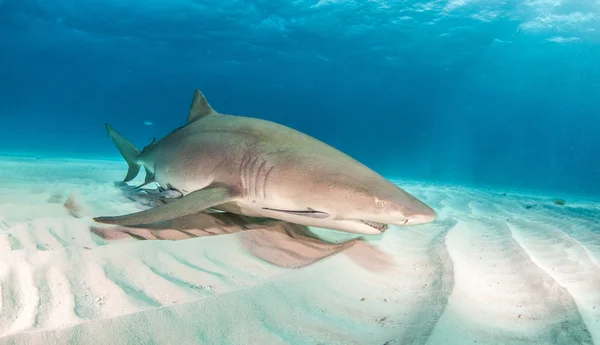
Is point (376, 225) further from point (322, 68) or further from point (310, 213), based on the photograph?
point (322, 68)

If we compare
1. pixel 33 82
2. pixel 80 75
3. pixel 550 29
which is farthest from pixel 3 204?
pixel 33 82

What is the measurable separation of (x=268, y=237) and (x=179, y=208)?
2.82 feet

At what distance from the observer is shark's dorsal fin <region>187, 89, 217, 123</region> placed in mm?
4836

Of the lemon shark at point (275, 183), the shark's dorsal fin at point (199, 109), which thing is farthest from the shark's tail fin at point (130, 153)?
the lemon shark at point (275, 183)

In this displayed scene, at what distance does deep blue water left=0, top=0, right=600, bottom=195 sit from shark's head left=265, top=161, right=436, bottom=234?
26849mm

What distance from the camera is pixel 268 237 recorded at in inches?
125

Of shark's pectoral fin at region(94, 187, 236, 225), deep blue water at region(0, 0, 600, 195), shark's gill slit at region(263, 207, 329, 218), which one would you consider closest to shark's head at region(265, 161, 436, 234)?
shark's gill slit at region(263, 207, 329, 218)

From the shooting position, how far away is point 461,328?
1.79 m

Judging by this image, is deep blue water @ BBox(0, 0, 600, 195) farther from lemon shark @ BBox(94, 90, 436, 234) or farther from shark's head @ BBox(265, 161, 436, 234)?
shark's head @ BBox(265, 161, 436, 234)

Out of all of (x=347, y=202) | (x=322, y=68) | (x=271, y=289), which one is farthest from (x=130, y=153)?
(x=322, y=68)

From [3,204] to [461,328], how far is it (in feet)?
13.0

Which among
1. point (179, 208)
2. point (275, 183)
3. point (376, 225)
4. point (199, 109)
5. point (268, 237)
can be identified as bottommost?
point (268, 237)

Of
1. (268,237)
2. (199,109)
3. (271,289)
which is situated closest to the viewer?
(271,289)

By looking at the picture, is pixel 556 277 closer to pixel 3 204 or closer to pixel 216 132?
pixel 216 132
